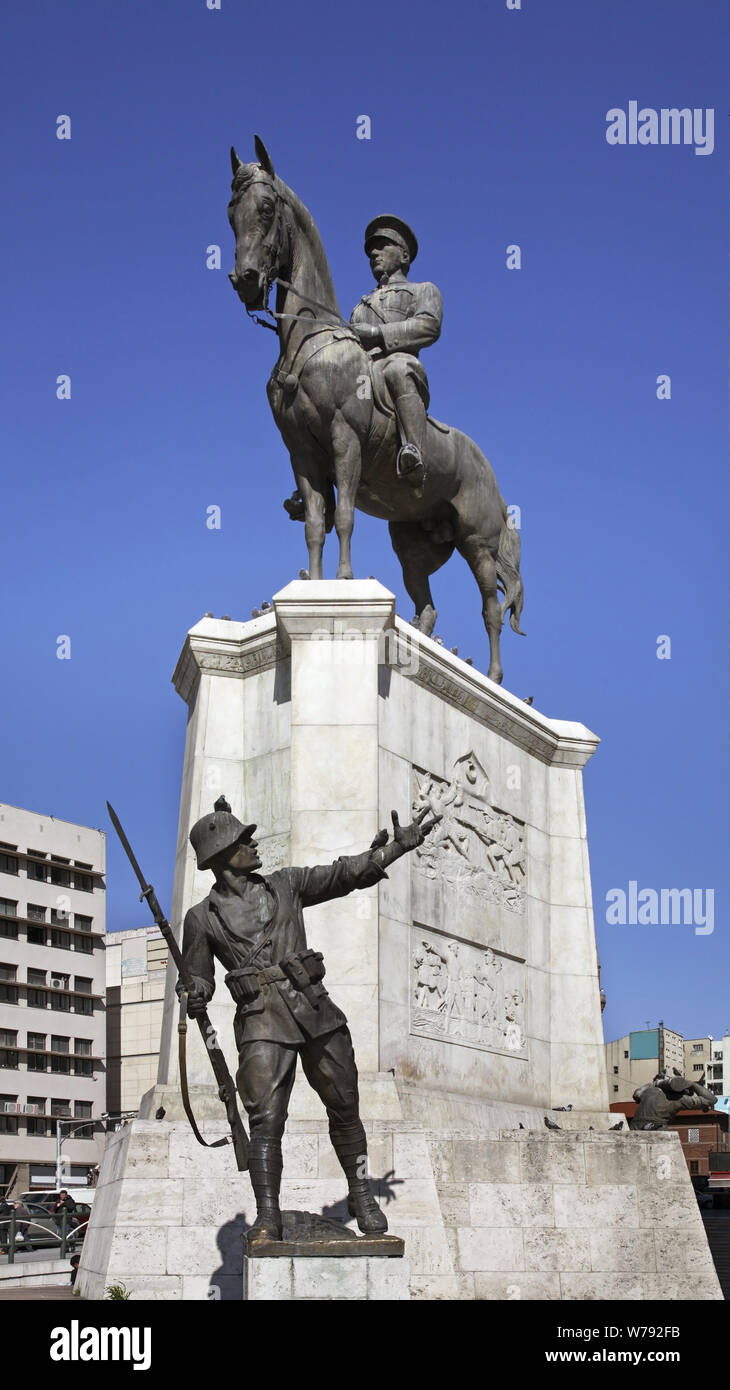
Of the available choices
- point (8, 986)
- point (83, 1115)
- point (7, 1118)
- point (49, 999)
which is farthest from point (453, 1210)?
point (83, 1115)

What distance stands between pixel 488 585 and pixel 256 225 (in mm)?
5311

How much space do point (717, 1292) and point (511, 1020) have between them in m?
4.05

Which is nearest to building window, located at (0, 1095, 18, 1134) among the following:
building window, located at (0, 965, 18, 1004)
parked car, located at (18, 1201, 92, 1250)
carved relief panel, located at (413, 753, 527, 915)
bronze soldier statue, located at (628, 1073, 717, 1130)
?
building window, located at (0, 965, 18, 1004)

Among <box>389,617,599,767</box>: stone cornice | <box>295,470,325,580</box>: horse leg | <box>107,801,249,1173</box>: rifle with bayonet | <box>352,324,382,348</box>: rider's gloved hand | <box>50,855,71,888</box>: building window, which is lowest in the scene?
<box>107,801,249,1173</box>: rifle with bayonet

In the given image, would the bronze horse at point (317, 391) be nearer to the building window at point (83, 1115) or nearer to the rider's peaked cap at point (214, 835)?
the rider's peaked cap at point (214, 835)

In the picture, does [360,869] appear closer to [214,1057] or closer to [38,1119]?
[214,1057]

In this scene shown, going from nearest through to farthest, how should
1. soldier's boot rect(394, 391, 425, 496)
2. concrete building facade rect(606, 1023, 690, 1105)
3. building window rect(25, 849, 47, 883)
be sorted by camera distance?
1. soldier's boot rect(394, 391, 425, 496)
2. building window rect(25, 849, 47, 883)
3. concrete building facade rect(606, 1023, 690, 1105)

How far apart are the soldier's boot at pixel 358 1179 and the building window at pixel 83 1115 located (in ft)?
255

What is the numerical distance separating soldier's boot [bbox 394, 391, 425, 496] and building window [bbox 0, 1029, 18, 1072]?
2832 inches

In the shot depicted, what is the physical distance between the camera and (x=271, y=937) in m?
9.18

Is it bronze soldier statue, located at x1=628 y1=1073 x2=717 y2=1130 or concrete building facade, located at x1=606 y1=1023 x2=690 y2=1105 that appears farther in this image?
concrete building facade, located at x1=606 y1=1023 x2=690 y2=1105

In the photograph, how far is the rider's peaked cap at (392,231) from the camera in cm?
1722

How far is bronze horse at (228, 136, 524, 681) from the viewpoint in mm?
14336

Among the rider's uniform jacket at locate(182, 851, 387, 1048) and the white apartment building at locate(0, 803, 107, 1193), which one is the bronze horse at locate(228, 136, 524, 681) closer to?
the rider's uniform jacket at locate(182, 851, 387, 1048)
